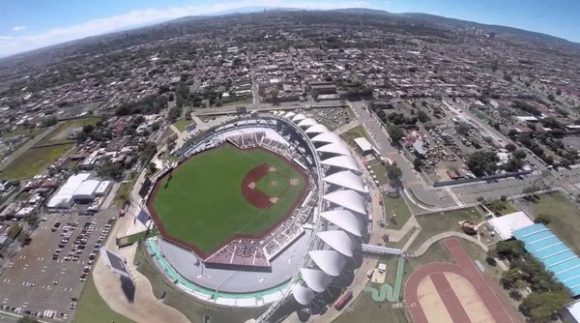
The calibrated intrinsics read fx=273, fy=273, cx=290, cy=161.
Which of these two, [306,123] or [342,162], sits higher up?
[306,123]

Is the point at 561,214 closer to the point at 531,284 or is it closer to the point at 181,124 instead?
the point at 531,284

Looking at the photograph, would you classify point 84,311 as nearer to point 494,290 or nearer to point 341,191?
point 341,191

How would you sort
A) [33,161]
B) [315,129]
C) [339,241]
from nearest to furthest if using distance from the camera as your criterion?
[339,241] → [315,129] → [33,161]

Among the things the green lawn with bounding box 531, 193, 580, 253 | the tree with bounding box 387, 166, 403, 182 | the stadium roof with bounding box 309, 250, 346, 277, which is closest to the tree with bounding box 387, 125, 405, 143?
Answer: the tree with bounding box 387, 166, 403, 182

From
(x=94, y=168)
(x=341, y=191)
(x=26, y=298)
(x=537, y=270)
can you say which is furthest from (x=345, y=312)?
(x=94, y=168)

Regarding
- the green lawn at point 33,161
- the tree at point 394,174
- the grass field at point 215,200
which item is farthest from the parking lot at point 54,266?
the tree at point 394,174

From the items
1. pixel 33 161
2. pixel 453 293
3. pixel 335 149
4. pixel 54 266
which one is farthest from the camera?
pixel 33 161

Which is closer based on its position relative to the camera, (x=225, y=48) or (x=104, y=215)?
(x=104, y=215)

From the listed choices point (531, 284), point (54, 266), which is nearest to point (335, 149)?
point (531, 284)
